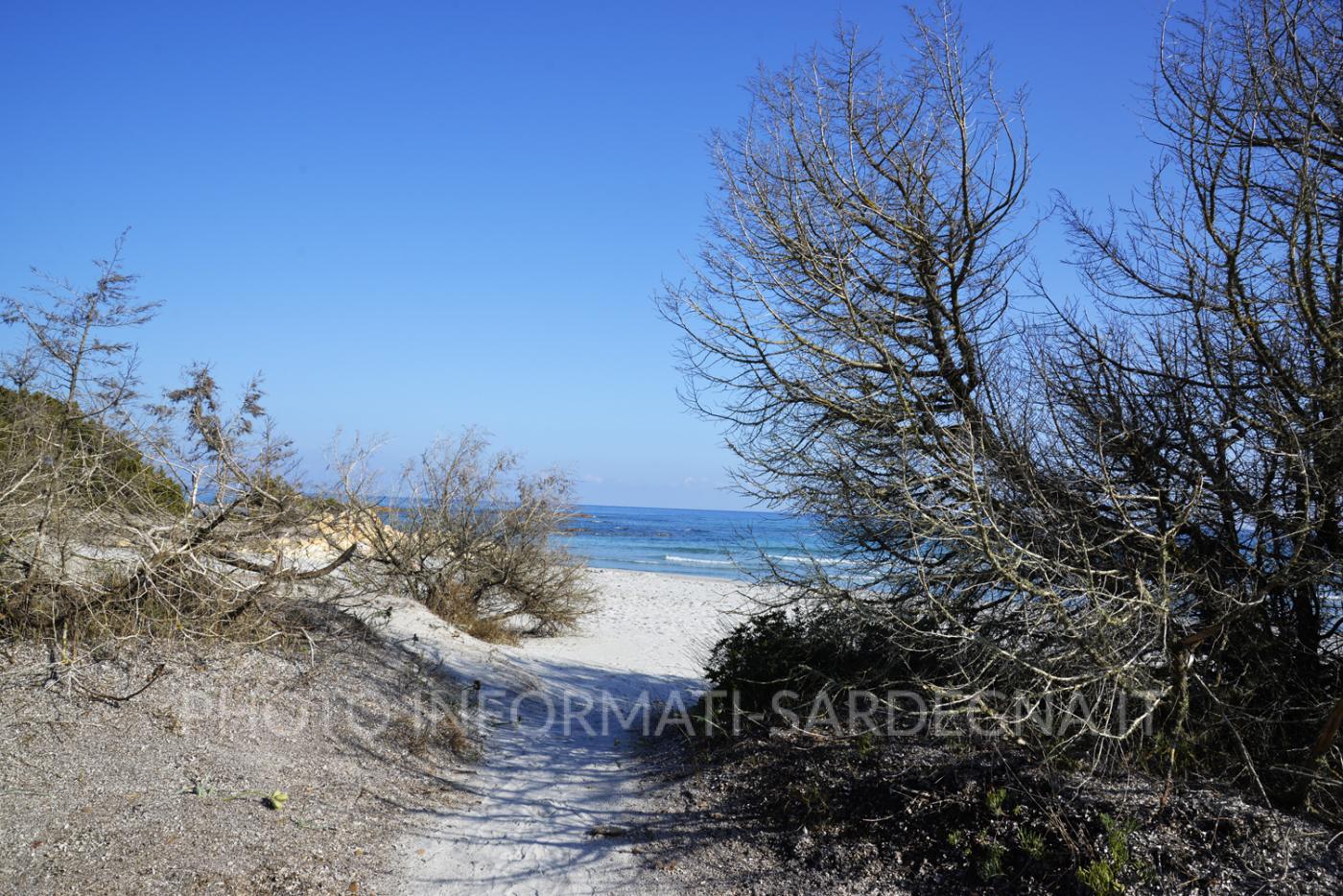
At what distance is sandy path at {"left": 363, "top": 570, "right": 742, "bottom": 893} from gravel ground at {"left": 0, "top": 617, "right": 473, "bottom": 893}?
1.16ft

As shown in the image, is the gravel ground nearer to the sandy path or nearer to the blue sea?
the sandy path

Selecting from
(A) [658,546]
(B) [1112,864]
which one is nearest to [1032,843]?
(B) [1112,864]

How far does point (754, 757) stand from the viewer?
6488mm

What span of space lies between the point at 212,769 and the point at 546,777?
102 inches

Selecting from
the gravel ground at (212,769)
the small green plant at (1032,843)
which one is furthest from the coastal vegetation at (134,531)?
the small green plant at (1032,843)

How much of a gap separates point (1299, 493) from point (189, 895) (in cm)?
660

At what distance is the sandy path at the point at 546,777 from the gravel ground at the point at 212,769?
13.9 inches

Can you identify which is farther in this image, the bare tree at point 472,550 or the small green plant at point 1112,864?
the bare tree at point 472,550

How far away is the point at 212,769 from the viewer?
581 centimetres

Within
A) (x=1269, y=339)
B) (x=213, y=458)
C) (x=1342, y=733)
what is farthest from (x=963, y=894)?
(x=213, y=458)

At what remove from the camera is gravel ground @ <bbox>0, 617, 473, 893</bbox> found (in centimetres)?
461

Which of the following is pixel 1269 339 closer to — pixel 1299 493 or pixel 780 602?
pixel 1299 493

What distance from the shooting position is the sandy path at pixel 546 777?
525 cm

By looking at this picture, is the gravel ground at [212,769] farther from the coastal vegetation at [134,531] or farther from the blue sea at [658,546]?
the blue sea at [658,546]
